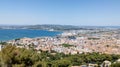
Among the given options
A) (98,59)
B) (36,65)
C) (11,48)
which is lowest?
(98,59)

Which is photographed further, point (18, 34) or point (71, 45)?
point (18, 34)

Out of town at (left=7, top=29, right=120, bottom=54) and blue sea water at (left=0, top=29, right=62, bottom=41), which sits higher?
town at (left=7, top=29, right=120, bottom=54)

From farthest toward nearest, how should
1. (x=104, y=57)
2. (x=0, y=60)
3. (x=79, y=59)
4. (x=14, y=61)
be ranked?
(x=104, y=57)
(x=79, y=59)
(x=14, y=61)
(x=0, y=60)

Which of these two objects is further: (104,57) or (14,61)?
(104,57)

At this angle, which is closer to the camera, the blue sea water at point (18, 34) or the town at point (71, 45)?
the town at point (71, 45)

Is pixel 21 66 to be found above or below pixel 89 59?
above

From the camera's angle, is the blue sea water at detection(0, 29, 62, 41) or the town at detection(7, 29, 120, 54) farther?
the blue sea water at detection(0, 29, 62, 41)

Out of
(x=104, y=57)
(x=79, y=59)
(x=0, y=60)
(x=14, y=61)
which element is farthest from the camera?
(x=104, y=57)

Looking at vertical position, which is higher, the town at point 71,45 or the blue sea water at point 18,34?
the town at point 71,45

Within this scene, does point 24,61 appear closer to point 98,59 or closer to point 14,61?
point 14,61

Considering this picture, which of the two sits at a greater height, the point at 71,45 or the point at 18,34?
the point at 71,45

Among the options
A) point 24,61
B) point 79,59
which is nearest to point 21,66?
point 24,61
